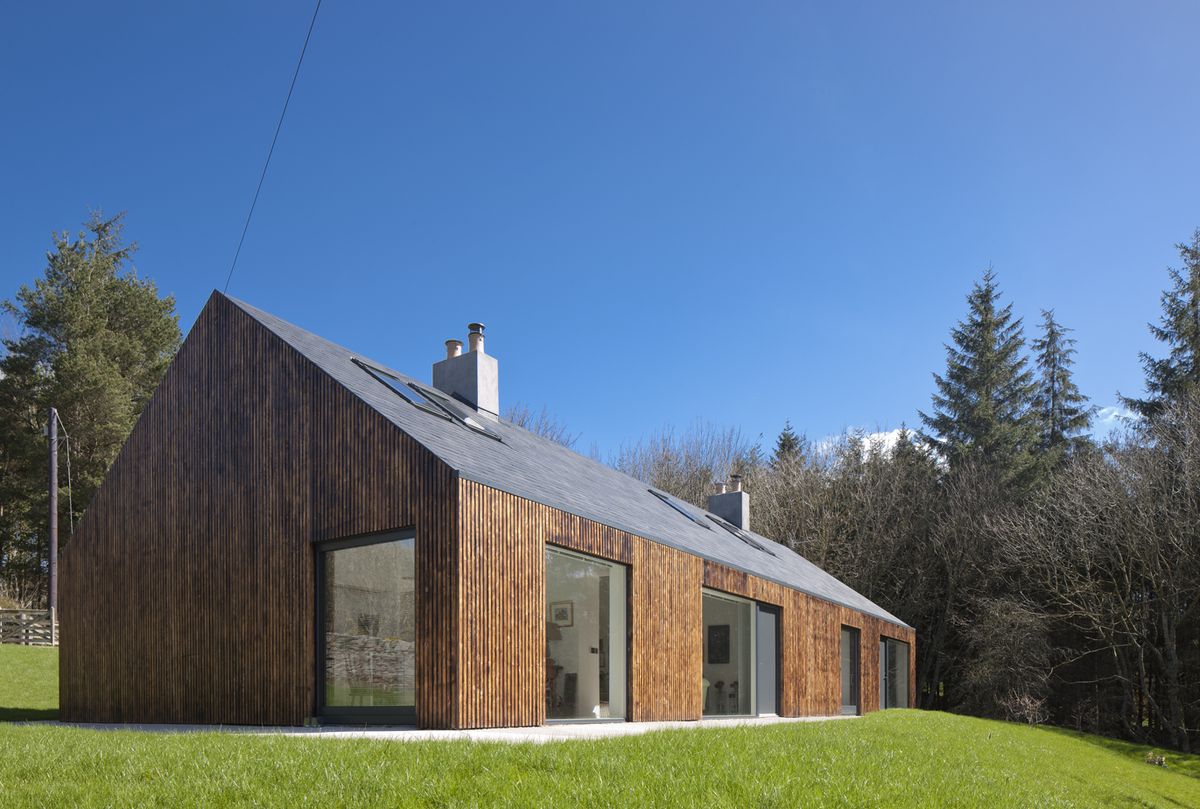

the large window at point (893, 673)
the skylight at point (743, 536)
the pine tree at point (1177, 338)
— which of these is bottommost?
the large window at point (893, 673)

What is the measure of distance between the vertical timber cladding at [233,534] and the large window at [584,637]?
1849 mm

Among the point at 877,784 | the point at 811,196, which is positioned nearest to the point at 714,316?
the point at 811,196

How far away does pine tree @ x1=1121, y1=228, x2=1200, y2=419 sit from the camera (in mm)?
29594

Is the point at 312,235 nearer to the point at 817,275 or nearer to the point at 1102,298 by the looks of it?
the point at 817,275

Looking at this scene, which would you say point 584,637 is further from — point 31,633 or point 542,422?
point 542,422

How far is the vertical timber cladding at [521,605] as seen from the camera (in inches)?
337

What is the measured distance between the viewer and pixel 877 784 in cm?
641

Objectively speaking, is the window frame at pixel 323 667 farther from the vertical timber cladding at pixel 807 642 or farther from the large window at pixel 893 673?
the large window at pixel 893 673

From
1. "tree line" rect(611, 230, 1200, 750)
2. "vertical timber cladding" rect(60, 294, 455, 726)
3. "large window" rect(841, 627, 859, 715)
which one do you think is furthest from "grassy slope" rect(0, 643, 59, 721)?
"tree line" rect(611, 230, 1200, 750)

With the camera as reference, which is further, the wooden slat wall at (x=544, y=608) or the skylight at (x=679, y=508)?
the skylight at (x=679, y=508)

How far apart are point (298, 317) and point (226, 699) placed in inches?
515

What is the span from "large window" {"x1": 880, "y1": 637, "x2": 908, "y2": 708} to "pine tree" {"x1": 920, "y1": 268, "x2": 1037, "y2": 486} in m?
9.27

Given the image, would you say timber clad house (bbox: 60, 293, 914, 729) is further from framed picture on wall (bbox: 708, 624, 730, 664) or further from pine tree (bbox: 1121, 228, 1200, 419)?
pine tree (bbox: 1121, 228, 1200, 419)

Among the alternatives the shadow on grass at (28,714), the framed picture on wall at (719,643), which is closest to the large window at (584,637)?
the framed picture on wall at (719,643)
